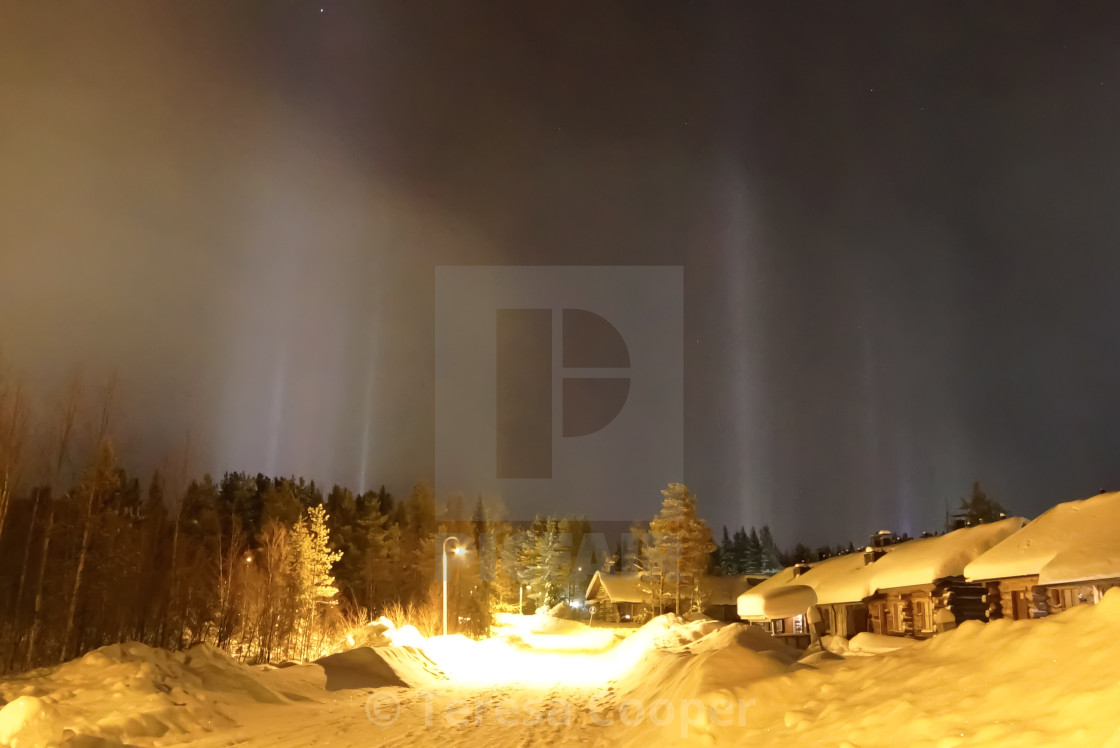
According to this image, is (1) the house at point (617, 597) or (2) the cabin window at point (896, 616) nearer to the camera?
(2) the cabin window at point (896, 616)

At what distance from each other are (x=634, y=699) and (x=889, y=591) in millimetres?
17391

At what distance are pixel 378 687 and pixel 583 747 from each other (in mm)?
7580

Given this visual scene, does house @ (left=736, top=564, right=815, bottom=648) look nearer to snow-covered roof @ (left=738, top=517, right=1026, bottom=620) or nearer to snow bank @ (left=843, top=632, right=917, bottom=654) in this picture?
snow-covered roof @ (left=738, top=517, right=1026, bottom=620)

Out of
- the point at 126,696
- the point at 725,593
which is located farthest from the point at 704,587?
the point at 126,696

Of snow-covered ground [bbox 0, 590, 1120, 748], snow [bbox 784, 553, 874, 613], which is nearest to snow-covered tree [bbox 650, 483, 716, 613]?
snow [bbox 784, 553, 874, 613]

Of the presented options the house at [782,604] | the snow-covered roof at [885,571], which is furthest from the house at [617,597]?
the house at [782,604]

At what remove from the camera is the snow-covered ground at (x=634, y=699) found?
5.72m

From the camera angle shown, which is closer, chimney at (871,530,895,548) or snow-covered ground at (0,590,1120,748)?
snow-covered ground at (0,590,1120,748)

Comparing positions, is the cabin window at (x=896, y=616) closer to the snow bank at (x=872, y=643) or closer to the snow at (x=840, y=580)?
the snow at (x=840, y=580)

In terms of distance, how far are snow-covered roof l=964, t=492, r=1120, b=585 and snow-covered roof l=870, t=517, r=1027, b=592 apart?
6.04ft

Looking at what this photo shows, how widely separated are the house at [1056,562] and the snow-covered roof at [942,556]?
107cm

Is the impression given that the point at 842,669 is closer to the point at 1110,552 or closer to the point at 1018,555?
the point at 1110,552

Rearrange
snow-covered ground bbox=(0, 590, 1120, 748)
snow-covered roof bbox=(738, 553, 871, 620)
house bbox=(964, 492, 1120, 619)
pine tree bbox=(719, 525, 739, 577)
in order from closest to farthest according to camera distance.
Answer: snow-covered ground bbox=(0, 590, 1120, 748)
house bbox=(964, 492, 1120, 619)
snow-covered roof bbox=(738, 553, 871, 620)
pine tree bbox=(719, 525, 739, 577)

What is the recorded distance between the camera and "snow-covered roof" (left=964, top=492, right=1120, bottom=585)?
17047mm
